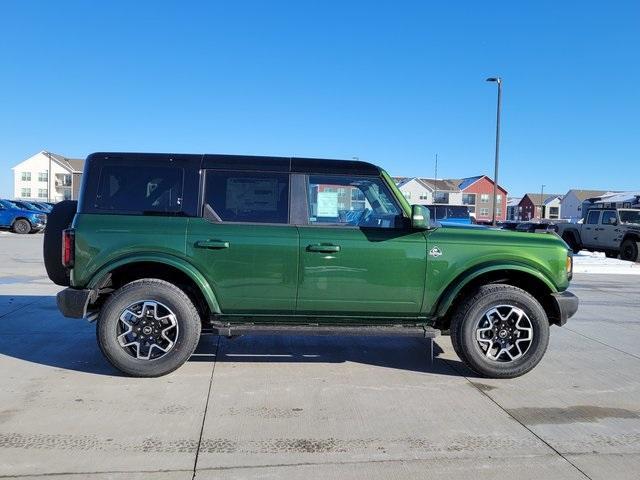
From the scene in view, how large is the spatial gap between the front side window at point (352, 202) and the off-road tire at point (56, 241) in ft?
7.41

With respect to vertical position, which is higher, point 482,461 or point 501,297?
point 501,297

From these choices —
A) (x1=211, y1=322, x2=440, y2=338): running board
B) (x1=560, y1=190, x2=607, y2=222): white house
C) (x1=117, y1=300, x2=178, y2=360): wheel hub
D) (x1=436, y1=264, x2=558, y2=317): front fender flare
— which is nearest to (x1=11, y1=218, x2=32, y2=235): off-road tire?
(x1=117, y1=300, x2=178, y2=360): wheel hub

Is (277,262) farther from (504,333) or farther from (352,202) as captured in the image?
(504,333)

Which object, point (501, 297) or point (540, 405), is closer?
point (540, 405)

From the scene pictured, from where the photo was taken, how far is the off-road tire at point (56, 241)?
496 centimetres

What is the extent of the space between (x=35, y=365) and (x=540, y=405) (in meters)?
4.50

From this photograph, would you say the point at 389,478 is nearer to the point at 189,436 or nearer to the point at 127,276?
the point at 189,436

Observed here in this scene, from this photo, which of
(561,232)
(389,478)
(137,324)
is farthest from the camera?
(561,232)

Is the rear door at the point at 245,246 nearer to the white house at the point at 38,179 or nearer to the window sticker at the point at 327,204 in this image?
the window sticker at the point at 327,204

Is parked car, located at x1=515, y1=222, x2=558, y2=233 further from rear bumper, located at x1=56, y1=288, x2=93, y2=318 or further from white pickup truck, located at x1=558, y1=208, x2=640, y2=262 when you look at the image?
rear bumper, located at x1=56, y1=288, x2=93, y2=318

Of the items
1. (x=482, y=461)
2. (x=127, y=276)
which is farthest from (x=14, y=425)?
(x=482, y=461)

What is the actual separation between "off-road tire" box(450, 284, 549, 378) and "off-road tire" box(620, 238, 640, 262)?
598 inches

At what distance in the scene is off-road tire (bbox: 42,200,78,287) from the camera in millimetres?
4961

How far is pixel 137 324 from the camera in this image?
4676mm
